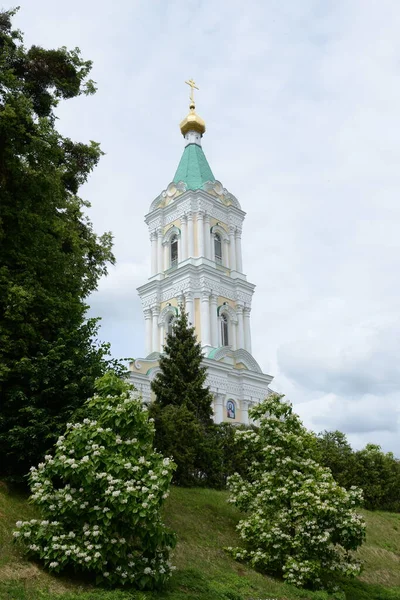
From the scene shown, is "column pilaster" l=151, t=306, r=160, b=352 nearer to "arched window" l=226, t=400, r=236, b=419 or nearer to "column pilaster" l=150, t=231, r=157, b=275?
"column pilaster" l=150, t=231, r=157, b=275

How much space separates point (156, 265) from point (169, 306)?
376 cm

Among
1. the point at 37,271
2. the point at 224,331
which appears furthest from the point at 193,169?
the point at 37,271

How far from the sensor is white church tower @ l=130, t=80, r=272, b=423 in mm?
36963

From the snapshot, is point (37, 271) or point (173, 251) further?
point (173, 251)

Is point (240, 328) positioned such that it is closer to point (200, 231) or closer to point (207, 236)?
point (207, 236)

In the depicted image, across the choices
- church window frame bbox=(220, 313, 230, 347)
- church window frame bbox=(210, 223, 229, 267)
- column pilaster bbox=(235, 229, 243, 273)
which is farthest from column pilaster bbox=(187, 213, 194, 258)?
church window frame bbox=(220, 313, 230, 347)

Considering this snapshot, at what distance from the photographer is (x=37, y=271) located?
1320cm

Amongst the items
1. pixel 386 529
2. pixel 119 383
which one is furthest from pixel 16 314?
pixel 386 529

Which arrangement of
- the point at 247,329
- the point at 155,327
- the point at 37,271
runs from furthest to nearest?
1. the point at 247,329
2. the point at 155,327
3. the point at 37,271

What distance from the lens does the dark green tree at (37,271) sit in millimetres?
11570

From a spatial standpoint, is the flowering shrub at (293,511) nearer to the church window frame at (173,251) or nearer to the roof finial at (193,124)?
the church window frame at (173,251)

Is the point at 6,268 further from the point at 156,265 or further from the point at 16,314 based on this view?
the point at 156,265

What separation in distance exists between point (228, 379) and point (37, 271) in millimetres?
24716

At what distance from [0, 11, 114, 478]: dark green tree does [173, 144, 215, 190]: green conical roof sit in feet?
90.3
